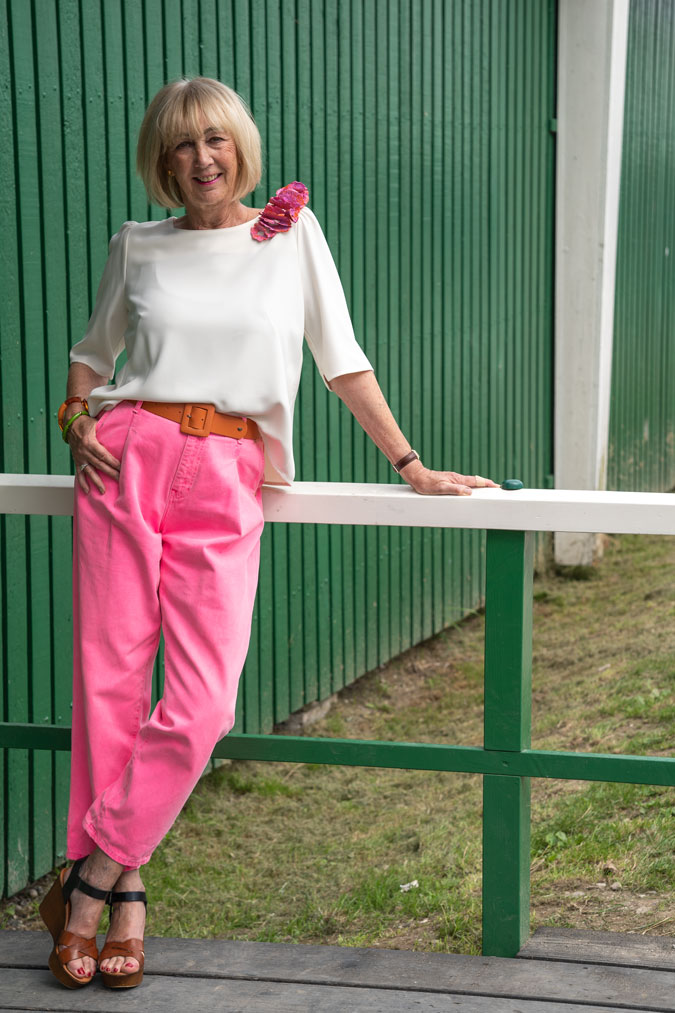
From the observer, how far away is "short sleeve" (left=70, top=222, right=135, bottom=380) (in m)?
2.62

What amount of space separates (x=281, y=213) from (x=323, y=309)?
22cm

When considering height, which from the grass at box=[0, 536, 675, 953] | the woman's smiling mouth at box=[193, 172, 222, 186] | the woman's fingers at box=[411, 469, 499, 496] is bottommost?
the grass at box=[0, 536, 675, 953]

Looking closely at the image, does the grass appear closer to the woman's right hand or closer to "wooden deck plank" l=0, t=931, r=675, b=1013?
"wooden deck plank" l=0, t=931, r=675, b=1013

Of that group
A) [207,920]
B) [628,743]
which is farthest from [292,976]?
[628,743]

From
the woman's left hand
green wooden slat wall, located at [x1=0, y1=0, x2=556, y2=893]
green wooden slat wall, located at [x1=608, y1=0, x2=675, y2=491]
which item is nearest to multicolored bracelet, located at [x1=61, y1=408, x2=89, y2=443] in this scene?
the woman's left hand

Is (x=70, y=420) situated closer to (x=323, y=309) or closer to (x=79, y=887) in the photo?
(x=323, y=309)

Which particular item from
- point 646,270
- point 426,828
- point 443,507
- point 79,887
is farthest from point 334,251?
point 646,270

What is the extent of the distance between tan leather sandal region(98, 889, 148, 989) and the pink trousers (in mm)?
70

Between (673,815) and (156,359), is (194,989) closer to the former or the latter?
(156,359)

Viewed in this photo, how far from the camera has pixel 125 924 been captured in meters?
2.44

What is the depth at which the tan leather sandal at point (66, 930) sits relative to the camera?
2387 millimetres

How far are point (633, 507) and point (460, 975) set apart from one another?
994 millimetres

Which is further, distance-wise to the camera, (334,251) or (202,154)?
(334,251)

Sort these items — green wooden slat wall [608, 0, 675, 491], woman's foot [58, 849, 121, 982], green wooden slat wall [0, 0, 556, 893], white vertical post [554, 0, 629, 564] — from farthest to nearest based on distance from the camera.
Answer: green wooden slat wall [608, 0, 675, 491], white vertical post [554, 0, 629, 564], green wooden slat wall [0, 0, 556, 893], woman's foot [58, 849, 121, 982]
